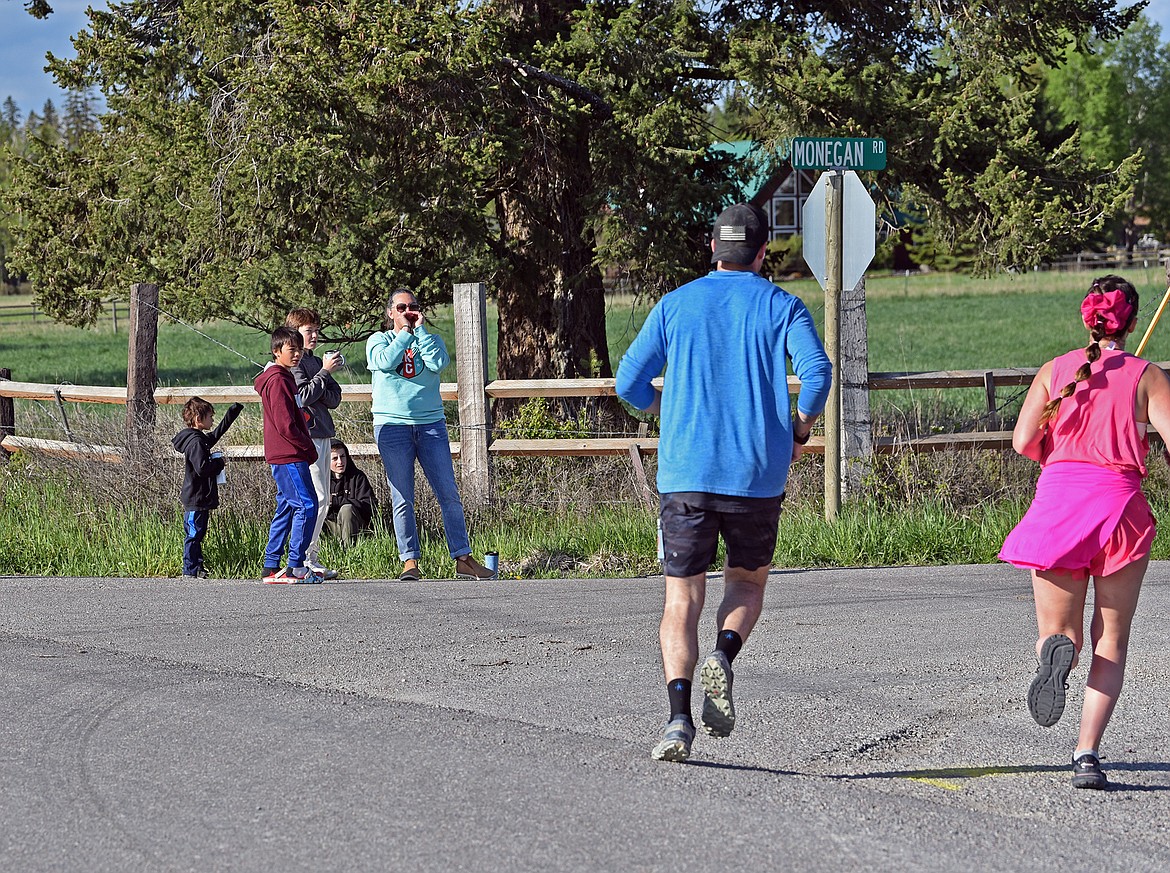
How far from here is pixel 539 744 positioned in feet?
17.2

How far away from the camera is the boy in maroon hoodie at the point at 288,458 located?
9.00 metres

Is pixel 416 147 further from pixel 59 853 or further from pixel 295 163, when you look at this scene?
pixel 59 853

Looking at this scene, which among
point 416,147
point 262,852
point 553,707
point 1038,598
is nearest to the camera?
point 262,852

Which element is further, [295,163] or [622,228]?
[622,228]

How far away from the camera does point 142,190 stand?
583 inches

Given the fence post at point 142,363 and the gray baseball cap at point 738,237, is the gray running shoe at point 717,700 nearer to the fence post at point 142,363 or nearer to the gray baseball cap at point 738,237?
the gray baseball cap at point 738,237

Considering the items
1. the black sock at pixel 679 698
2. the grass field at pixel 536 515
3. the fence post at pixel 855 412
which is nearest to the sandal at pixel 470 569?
the grass field at pixel 536 515

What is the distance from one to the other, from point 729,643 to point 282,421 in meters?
4.64

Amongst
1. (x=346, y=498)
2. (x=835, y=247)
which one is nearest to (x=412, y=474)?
(x=346, y=498)

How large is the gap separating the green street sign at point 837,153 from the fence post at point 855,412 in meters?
1.17

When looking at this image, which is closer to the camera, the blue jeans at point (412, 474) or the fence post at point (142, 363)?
the blue jeans at point (412, 474)

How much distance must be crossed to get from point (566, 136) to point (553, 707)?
8817 millimetres

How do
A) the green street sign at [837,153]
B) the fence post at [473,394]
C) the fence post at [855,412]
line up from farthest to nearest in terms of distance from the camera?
the fence post at [473,394] < the fence post at [855,412] < the green street sign at [837,153]

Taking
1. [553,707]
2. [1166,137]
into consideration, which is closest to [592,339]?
[553,707]
